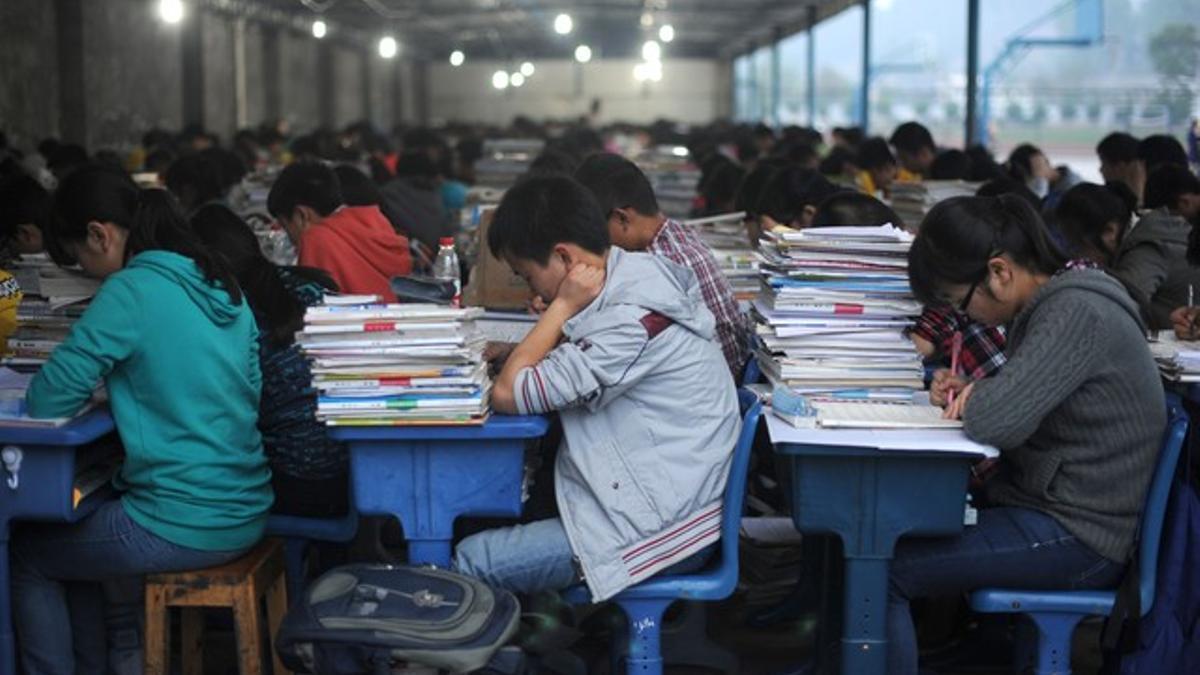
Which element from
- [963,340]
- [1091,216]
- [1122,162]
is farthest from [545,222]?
[1122,162]

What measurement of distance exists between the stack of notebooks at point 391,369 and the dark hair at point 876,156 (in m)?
6.93

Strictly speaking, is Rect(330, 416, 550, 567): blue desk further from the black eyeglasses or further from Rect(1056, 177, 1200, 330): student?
Rect(1056, 177, 1200, 330): student

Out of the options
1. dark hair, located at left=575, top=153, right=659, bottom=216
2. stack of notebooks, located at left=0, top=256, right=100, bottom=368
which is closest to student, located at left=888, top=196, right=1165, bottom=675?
dark hair, located at left=575, top=153, right=659, bottom=216

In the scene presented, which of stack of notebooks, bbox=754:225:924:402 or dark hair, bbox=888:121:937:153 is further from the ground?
dark hair, bbox=888:121:937:153

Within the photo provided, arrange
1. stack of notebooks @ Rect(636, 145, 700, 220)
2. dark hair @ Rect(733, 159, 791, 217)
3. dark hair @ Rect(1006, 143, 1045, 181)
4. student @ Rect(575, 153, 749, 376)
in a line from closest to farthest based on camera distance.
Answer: student @ Rect(575, 153, 749, 376), dark hair @ Rect(733, 159, 791, 217), dark hair @ Rect(1006, 143, 1045, 181), stack of notebooks @ Rect(636, 145, 700, 220)

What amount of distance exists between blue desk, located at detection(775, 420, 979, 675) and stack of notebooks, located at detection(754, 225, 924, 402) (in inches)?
13.1

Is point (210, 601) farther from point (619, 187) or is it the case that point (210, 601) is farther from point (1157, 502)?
point (1157, 502)

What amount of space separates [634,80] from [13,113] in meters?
28.7

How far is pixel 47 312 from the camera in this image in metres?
4.29

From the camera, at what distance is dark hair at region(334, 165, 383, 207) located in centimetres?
672

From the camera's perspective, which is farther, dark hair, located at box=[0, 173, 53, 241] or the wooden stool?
dark hair, located at box=[0, 173, 53, 241]

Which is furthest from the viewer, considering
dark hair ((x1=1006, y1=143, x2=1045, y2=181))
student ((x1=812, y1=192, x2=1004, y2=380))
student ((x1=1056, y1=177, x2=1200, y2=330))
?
dark hair ((x1=1006, y1=143, x2=1045, y2=181))

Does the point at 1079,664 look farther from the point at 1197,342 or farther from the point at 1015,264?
the point at 1015,264

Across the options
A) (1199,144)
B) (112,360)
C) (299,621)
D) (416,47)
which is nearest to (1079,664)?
(299,621)
